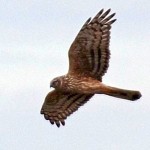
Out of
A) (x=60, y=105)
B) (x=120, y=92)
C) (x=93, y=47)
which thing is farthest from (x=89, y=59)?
(x=60, y=105)

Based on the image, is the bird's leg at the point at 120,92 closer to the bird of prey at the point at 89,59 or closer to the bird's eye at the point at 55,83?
the bird of prey at the point at 89,59

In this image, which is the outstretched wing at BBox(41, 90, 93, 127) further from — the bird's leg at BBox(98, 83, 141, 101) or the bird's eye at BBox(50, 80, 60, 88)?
the bird's leg at BBox(98, 83, 141, 101)

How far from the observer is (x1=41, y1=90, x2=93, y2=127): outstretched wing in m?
23.5

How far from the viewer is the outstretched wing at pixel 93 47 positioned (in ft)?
72.7

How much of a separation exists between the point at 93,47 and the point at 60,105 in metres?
2.58

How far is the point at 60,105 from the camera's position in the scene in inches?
942

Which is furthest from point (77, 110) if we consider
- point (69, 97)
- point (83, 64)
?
point (83, 64)

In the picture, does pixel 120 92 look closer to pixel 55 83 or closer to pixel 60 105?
pixel 55 83

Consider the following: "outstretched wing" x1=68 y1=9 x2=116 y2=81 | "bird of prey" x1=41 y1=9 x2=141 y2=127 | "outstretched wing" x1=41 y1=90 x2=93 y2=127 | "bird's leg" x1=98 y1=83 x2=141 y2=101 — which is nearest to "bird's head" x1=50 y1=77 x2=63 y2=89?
"bird of prey" x1=41 y1=9 x2=141 y2=127

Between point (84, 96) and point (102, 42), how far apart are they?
2031 millimetres

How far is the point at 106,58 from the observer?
22203mm

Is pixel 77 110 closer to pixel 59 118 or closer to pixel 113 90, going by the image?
pixel 59 118

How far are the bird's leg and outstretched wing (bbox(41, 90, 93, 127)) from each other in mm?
1791

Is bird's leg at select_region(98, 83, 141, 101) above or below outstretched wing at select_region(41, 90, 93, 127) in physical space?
below
